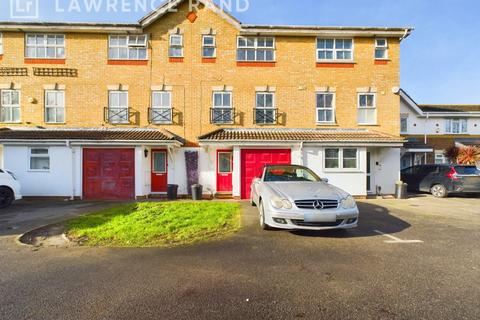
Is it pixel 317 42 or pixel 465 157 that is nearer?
pixel 317 42

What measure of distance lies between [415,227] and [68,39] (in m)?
16.9

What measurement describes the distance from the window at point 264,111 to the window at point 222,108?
140 centimetres

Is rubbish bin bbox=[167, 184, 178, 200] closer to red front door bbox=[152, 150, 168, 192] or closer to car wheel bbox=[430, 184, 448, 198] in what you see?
red front door bbox=[152, 150, 168, 192]

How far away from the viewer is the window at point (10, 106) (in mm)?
13664

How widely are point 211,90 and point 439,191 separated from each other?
1246 cm

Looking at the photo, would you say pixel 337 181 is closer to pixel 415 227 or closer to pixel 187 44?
pixel 415 227

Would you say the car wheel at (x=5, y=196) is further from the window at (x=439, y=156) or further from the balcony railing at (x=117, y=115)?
the window at (x=439, y=156)

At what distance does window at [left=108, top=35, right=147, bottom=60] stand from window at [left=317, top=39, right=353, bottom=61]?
9210 mm

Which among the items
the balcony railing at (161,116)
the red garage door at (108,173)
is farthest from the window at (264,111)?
the red garage door at (108,173)

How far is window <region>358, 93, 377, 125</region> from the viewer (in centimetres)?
1422

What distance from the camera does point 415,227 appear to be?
22.1 feet

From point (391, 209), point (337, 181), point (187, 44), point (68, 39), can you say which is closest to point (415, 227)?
point (391, 209)

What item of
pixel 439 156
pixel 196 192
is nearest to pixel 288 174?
pixel 196 192

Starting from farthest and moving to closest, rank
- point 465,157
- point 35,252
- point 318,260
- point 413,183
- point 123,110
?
point 465,157 → point 413,183 → point 123,110 → point 35,252 → point 318,260
